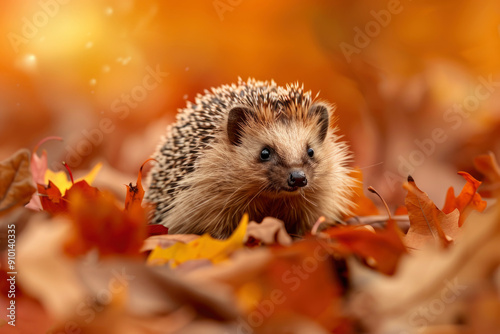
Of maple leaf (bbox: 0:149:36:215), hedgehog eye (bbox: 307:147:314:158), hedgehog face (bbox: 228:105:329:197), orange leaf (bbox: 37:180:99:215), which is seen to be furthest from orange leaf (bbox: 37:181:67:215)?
hedgehog eye (bbox: 307:147:314:158)

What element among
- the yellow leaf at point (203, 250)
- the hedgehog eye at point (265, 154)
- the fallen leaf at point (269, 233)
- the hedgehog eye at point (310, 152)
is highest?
the hedgehog eye at point (310, 152)

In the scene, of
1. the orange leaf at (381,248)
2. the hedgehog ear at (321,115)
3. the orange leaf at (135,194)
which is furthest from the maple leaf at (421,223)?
the orange leaf at (135,194)

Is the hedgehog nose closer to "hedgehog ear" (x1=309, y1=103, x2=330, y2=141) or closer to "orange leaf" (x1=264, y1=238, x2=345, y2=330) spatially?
"hedgehog ear" (x1=309, y1=103, x2=330, y2=141)

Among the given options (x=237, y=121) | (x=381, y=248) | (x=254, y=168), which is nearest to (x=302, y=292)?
(x=381, y=248)

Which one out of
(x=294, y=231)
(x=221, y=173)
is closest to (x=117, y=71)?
(x=221, y=173)

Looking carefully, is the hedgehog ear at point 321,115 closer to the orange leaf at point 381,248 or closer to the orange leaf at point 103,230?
the orange leaf at point 381,248

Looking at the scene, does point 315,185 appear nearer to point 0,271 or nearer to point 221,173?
point 221,173
